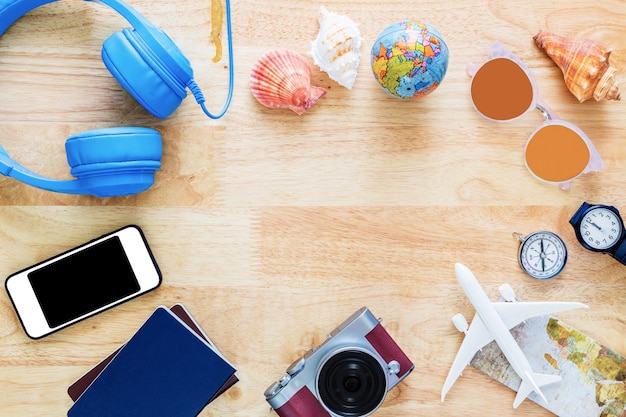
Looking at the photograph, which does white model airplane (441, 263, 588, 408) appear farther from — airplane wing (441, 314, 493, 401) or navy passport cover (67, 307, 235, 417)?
navy passport cover (67, 307, 235, 417)

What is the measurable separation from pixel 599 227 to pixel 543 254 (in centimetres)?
9

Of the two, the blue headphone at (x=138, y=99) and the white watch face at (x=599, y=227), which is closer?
the blue headphone at (x=138, y=99)

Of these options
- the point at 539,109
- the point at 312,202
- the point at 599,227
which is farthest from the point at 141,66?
the point at 599,227

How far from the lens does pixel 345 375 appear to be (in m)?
0.76

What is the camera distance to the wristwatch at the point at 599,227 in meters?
0.84

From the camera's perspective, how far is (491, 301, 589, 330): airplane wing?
83cm

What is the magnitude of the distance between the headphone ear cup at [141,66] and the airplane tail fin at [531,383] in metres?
0.63

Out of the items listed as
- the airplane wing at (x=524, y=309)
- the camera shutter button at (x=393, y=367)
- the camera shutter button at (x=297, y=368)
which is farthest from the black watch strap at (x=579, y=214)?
the camera shutter button at (x=297, y=368)

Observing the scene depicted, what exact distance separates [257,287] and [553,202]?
0.45m

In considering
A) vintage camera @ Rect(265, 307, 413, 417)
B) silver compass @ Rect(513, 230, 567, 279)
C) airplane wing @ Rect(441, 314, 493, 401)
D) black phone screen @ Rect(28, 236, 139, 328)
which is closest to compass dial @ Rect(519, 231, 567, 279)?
silver compass @ Rect(513, 230, 567, 279)

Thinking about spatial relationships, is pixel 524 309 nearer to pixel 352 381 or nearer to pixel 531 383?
pixel 531 383

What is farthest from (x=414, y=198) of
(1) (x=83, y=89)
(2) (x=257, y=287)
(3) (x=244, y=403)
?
(1) (x=83, y=89)

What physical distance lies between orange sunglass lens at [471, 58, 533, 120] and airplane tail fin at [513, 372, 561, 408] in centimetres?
Result: 38

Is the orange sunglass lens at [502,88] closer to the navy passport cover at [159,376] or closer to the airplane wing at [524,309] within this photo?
the airplane wing at [524,309]
